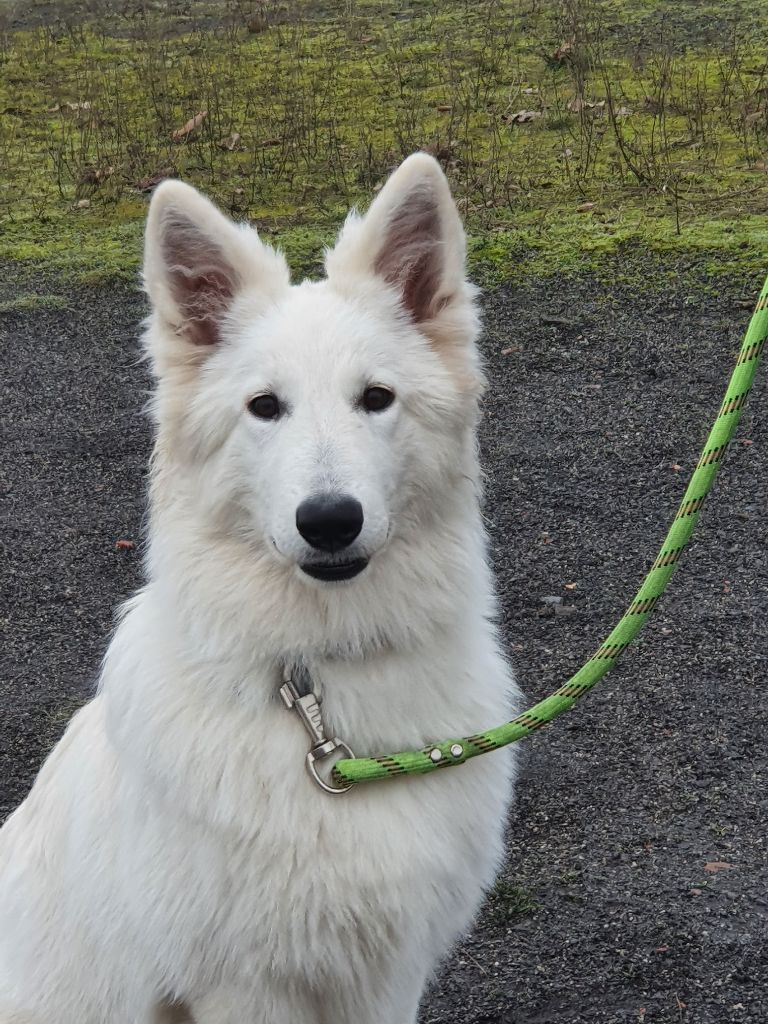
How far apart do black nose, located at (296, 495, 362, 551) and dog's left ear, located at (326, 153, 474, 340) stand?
70 cm

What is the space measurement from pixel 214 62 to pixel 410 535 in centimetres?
1149

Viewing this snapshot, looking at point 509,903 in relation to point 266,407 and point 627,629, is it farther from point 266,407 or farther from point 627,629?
point 266,407

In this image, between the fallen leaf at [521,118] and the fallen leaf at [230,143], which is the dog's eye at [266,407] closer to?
the fallen leaf at [521,118]

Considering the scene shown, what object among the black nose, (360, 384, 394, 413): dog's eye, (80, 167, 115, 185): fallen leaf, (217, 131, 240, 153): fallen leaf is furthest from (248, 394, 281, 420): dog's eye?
(217, 131, 240, 153): fallen leaf

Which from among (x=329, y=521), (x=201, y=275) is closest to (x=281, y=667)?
(x=329, y=521)

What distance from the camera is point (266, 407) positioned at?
9.25 feet

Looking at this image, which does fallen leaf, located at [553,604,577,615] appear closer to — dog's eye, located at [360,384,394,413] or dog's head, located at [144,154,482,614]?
dog's head, located at [144,154,482,614]

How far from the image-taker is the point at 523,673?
4855 mm

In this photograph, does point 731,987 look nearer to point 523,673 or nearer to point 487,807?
point 487,807

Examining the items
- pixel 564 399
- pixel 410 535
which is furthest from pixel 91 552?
pixel 410 535

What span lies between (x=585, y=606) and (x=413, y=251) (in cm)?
266

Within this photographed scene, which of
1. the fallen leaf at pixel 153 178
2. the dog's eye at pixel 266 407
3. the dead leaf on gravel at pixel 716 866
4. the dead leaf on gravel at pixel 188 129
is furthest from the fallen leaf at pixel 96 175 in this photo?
the dead leaf on gravel at pixel 716 866

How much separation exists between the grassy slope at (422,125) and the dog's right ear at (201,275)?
5.73 meters

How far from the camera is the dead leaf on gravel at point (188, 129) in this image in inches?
445
